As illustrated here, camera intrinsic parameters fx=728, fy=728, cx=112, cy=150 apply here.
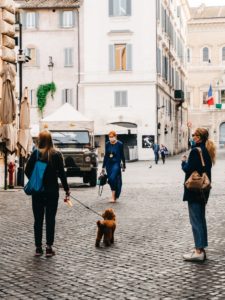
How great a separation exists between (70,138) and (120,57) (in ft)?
82.7

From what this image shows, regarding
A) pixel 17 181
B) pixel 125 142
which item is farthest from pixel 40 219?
pixel 125 142

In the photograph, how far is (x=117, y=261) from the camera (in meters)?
9.16

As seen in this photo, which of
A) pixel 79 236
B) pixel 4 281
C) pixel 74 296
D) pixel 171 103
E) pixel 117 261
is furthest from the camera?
pixel 171 103

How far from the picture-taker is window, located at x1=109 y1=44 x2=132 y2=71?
49969mm

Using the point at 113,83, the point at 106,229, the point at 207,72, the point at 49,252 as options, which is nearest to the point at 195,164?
the point at 106,229

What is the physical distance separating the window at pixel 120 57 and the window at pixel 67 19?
334cm

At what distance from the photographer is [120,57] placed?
1973 inches

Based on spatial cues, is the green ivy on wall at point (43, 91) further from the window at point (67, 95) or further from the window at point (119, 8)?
the window at point (119, 8)

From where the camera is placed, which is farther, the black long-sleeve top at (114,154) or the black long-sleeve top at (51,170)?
the black long-sleeve top at (114,154)

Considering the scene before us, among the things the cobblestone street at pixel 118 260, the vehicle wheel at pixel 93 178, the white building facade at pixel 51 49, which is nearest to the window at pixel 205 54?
the white building facade at pixel 51 49

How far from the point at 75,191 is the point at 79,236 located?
32.7ft

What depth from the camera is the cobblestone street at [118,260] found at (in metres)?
7.41

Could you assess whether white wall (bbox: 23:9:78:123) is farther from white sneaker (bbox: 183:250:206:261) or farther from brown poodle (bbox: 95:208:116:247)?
white sneaker (bbox: 183:250:206:261)

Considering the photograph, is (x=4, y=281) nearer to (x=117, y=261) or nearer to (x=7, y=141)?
(x=117, y=261)
